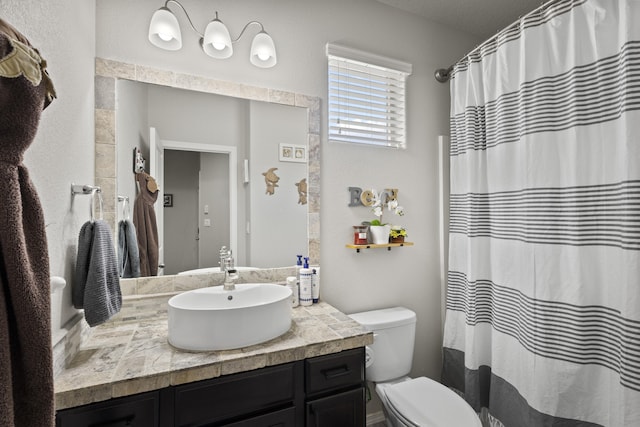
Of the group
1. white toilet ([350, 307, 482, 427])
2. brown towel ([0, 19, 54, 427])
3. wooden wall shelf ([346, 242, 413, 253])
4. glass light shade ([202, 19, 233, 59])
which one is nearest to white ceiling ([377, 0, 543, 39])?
glass light shade ([202, 19, 233, 59])

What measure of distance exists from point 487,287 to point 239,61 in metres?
1.82

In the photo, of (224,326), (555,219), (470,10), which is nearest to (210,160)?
(224,326)

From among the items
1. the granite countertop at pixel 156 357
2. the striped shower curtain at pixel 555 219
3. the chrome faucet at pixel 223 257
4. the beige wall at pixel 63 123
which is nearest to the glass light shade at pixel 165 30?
the beige wall at pixel 63 123

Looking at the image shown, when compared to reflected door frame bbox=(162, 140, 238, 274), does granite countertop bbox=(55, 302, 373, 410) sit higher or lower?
lower

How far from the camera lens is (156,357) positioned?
1044 millimetres

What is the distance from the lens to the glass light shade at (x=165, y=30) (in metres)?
1.34

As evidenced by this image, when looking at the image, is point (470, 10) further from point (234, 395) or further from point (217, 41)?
point (234, 395)

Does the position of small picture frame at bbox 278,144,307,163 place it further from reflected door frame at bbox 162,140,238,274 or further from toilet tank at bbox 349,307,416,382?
toilet tank at bbox 349,307,416,382

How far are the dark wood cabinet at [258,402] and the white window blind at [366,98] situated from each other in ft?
4.07

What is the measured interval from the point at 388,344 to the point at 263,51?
66.1 inches

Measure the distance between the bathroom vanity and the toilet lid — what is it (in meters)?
0.28

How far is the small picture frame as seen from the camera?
170 cm

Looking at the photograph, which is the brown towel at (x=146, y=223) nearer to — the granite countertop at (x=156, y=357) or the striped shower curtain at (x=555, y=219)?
the granite countertop at (x=156, y=357)

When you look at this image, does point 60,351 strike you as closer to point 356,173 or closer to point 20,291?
point 20,291
